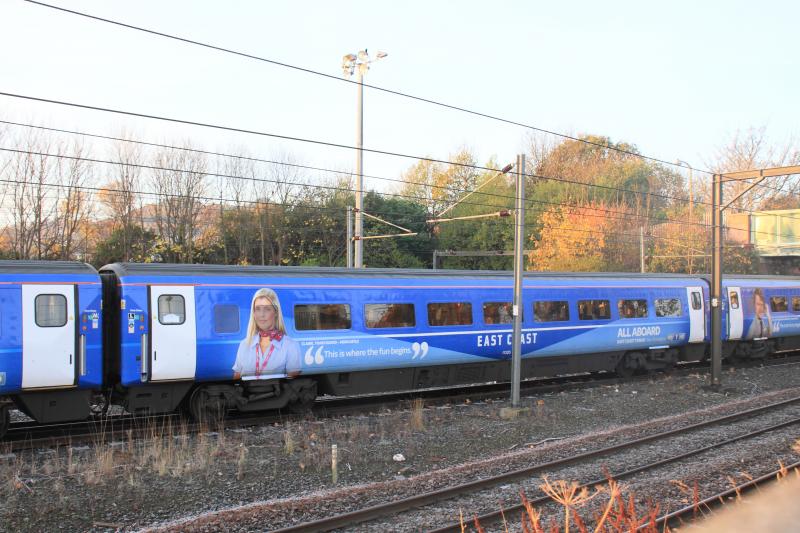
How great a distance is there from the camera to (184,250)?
32.4 m


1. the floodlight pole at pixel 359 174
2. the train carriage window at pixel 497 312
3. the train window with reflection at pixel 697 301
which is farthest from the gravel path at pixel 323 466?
the floodlight pole at pixel 359 174

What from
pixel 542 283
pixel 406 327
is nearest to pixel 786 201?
pixel 542 283

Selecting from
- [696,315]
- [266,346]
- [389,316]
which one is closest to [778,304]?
[696,315]

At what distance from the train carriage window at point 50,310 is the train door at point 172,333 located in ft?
4.54

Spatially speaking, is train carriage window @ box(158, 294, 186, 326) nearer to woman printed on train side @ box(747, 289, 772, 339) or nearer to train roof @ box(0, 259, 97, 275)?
train roof @ box(0, 259, 97, 275)

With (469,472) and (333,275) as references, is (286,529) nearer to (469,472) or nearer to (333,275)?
(469,472)

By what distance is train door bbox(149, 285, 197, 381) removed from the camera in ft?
37.8

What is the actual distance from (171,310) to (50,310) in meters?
1.91

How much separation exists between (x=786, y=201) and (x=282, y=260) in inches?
1607

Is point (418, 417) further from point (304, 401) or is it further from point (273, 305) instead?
point (273, 305)

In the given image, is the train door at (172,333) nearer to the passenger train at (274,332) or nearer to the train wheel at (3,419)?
the passenger train at (274,332)

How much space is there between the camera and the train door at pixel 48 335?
1049 cm

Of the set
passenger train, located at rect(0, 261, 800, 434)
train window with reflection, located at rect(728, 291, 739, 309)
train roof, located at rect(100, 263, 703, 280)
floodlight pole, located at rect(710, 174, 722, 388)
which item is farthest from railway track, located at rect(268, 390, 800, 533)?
train window with reflection, located at rect(728, 291, 739, 309)

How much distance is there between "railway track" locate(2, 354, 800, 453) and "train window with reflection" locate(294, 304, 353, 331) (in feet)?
5.79
